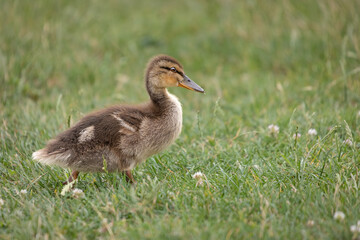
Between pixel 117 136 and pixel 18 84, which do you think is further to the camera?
pixel 18 84

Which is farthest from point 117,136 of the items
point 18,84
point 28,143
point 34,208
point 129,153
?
point 18,84

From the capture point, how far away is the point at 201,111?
612cm

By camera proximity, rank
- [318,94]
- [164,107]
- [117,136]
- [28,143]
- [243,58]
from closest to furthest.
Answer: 1. [117,136]
2. [164,107]
3. [28,143]
4. [318,94]
5. [243,58]

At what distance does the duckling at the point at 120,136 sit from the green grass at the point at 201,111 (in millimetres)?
220

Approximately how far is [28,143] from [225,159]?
2.16m

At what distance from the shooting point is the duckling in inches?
152

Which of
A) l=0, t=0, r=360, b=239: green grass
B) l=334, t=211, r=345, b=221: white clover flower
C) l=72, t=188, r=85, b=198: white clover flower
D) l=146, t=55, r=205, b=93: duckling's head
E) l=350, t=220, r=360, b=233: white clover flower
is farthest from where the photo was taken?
l=146, t=55, r=205, b=93: duckling's head

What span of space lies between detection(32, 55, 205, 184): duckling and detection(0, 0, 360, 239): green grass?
0.22m

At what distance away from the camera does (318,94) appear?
6.04 m

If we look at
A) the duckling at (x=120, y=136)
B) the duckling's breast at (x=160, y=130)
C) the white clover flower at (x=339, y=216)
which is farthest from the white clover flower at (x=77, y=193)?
the white clover flower at (x=339, y=216)

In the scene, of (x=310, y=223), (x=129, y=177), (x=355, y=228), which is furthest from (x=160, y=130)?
(x=355, y=228)

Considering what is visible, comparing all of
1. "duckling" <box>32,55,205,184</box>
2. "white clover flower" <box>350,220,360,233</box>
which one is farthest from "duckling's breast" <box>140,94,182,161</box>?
"white clover flower" <box>350,220,360,233</box>

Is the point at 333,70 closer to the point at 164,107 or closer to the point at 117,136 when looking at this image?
the point at 164,107

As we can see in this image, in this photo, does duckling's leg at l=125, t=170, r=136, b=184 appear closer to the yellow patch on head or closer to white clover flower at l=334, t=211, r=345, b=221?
the yellow patch on head
